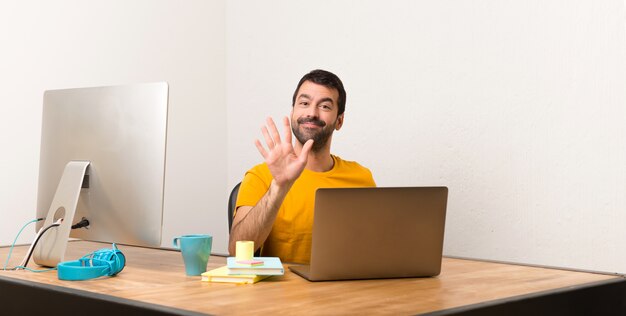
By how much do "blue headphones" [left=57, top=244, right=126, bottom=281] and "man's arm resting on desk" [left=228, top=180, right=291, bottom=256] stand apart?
415mm

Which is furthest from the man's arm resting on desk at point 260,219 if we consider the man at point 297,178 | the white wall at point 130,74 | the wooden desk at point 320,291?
the white wall at point 130,74

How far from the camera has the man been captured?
1.97 metres

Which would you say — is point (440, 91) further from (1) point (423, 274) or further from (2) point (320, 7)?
(1) point (423, 274)

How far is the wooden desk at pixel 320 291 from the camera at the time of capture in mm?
1355

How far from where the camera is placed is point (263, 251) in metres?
2.33

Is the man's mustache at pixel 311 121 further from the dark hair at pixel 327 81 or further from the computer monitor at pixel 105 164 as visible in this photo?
the computer monitor at pixel 105 164

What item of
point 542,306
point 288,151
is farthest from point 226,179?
point 542,306

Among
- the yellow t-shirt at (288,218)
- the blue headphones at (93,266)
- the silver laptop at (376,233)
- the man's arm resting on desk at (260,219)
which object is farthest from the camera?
the yellow t-shirt at (288,218)

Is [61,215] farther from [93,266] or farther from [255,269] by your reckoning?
[255,269]

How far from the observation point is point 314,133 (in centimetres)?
241

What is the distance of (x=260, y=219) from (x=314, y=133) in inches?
17.5

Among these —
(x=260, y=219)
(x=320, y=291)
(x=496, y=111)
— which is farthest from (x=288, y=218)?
(x=496, y=111)

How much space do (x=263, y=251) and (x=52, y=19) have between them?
173 cm

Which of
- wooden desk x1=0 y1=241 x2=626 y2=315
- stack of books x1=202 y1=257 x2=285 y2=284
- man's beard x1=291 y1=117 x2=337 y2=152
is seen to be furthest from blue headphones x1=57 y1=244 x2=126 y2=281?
man's beard x1=291 y1=117 x2=337 y2=152
